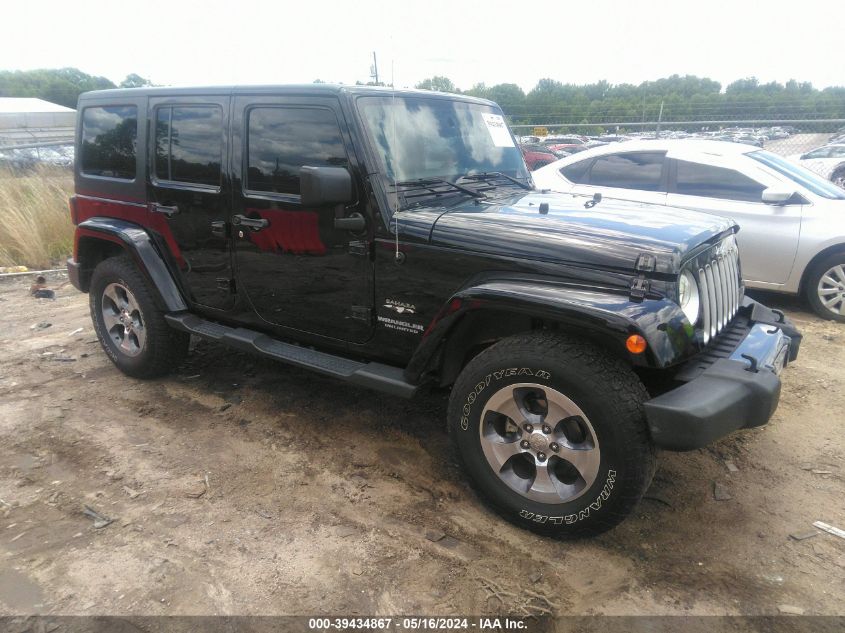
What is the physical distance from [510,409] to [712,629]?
1.12 meters

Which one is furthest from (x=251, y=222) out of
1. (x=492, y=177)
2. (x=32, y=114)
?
(x=32, y=114)

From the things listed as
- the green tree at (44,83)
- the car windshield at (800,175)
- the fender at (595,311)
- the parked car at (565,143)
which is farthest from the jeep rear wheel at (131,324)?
the green tree at (44,83)

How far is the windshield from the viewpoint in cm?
321

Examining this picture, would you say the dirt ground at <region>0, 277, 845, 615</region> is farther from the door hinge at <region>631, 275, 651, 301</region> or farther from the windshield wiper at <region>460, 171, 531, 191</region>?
the windshield wiper at <region>460, 171, 531, 191</region>

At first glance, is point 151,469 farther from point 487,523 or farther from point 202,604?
point 487,523

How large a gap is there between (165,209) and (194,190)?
1.04 ft

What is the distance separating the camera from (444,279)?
2951mm

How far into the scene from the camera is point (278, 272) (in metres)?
3.61

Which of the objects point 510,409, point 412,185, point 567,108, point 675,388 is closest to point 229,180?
point 412,185

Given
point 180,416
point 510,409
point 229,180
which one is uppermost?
point 229,180

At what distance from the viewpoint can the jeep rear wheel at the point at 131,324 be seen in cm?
427

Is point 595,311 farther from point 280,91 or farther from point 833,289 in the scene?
point 833,289

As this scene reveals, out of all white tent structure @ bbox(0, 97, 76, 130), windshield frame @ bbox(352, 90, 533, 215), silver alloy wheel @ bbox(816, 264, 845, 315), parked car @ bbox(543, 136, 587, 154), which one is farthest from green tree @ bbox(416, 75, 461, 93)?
white tent structure @ bbox(0, 97, 76, 130)

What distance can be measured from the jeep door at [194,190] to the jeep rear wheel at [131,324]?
0.37 meters
